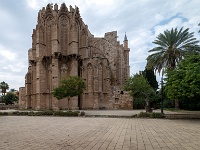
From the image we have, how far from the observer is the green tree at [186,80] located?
53.5ft

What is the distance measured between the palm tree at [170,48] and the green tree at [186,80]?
12015 mm

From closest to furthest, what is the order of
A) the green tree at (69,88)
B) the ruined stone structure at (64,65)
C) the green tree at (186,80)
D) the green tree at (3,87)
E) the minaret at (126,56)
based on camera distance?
the green tree at (186,80) → the green tree at (69,88) → the ruined stone structure at (64,65) → the minaret at (126,56) → the green tree at (3,87)

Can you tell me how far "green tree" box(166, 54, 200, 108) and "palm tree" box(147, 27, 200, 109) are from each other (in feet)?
39.4

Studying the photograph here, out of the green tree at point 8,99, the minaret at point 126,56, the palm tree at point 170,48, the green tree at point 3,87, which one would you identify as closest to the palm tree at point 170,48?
the palm tree at point 170,48

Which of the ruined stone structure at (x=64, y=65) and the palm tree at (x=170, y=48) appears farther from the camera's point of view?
the ruined stone structure at (x=64, y=65)

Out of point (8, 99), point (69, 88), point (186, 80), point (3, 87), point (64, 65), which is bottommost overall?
point (8, 99)

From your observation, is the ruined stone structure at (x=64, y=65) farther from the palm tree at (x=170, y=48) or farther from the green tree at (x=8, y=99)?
the green tree at (x=8, y=99)

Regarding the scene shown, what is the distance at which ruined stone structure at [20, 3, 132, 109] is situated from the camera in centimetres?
4362

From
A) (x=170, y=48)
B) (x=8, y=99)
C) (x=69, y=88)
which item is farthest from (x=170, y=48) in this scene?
(x=8, y=99)

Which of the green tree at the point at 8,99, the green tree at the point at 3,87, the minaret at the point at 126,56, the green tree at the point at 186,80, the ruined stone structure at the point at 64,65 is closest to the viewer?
the green tree at the point at 186,80

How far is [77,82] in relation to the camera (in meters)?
31.0

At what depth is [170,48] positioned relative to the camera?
3166cm

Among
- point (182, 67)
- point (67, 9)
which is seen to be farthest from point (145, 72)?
point (182, 67)

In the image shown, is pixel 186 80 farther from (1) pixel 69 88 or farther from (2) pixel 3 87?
(2) pixel 3 87
